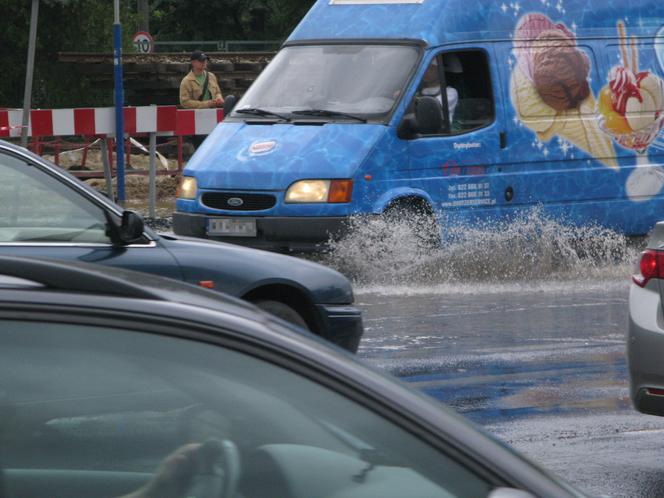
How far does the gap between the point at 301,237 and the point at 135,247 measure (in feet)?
18.3

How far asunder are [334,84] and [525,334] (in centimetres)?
332

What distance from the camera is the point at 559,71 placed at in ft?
46.0

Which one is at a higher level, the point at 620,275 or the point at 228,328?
the point at 228,328

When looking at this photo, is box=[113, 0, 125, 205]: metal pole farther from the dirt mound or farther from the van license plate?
the van license plate

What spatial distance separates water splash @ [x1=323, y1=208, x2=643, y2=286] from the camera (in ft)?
41.8

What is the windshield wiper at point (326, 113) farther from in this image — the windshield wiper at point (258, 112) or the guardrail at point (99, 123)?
the guardrail at point (99, 123)

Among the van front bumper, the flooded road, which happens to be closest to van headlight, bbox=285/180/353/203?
the van front bumper

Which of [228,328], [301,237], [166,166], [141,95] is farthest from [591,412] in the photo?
[141,95]

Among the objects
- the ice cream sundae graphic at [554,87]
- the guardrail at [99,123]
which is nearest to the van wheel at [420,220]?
the ice cream sundae graphic at [554,87]

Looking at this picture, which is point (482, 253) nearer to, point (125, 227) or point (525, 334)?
point (525, 334)

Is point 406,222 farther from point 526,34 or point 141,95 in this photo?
point 141,95

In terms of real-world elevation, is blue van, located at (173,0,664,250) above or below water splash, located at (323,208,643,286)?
above

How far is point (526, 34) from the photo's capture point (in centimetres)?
1385

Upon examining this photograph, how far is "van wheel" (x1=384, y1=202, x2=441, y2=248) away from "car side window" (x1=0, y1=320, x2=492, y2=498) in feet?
32.9
